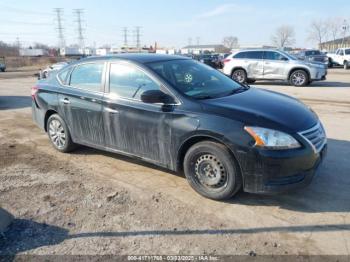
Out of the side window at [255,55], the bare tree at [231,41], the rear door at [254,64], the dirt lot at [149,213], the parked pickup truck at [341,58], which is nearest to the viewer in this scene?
the dirt lot at [149,213]

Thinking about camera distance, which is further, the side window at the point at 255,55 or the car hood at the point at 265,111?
the side window at the point at 255,55

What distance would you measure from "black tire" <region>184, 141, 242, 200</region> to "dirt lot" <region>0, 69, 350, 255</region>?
5.5 inches

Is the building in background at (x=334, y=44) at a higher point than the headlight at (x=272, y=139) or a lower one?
higher

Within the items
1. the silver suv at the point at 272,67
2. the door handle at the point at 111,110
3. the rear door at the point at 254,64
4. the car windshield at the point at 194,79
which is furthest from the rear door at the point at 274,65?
the door handle at the point at 111,110

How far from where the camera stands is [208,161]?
388 cm

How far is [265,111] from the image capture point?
3844 mm

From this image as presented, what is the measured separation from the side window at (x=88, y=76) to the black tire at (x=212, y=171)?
6.13ft

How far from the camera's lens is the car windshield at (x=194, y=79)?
4.31m

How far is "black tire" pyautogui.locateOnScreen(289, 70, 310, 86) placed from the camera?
48.5 feet

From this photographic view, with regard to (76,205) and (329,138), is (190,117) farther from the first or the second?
(329,138)

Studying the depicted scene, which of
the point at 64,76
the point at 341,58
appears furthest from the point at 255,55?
the point at 341,58

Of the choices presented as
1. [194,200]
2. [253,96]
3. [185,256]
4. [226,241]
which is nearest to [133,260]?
[185,256]

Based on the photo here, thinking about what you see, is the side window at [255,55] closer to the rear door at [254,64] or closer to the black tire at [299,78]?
the rear door at [254,64]

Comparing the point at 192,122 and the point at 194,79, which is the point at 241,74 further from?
the point at 192,122
